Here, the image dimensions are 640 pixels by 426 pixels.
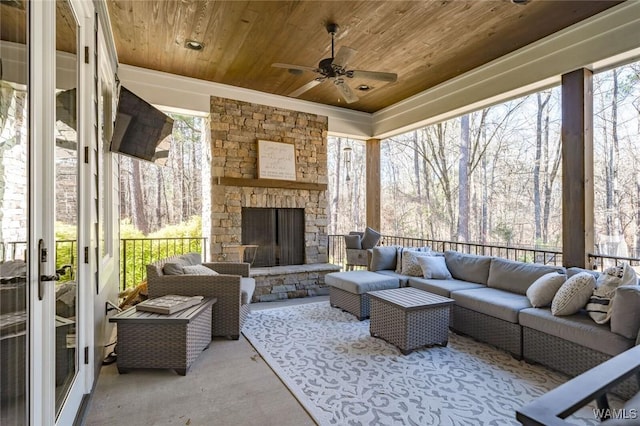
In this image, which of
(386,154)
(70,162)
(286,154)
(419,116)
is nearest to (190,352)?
(70,162)

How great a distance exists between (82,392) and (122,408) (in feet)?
0.88

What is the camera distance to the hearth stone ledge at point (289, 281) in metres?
4.96

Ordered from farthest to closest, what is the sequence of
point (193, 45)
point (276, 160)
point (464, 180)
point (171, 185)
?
1. point (171, 185)
2. point (464, 180)
3. point (276, 160)
4. point (193, 45)

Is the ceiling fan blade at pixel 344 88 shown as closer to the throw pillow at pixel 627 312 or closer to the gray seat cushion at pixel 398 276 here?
the gray seat cushion at pixel 398 276

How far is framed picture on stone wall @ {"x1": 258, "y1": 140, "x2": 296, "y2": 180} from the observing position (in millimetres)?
5418

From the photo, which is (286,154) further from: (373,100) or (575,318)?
(575,318)

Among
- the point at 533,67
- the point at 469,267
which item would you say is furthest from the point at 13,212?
the point at 533,67

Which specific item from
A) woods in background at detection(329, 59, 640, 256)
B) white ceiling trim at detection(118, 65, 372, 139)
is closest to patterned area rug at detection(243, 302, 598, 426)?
white ceiling trim at detection(118, 65, 372, 139)

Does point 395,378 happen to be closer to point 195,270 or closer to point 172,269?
point 195,270

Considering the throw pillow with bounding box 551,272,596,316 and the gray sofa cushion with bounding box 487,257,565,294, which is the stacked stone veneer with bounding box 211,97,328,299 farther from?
the throw pillow with bounding box 551,272,596,316

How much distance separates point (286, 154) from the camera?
18.6 ft

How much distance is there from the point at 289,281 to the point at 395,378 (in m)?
2.86

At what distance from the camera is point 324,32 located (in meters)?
3.64

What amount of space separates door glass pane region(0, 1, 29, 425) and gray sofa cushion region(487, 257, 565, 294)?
12.8 feet
